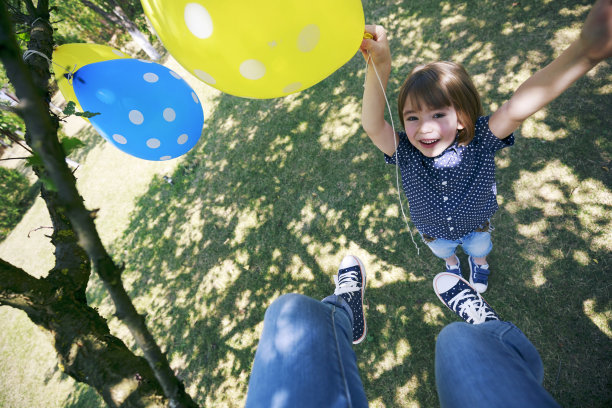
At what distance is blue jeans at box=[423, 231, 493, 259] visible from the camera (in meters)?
2.40

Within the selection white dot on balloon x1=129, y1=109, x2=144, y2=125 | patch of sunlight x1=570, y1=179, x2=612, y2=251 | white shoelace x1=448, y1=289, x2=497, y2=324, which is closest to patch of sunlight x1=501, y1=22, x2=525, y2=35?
patch of sunlight x1=570, y1=179, x2=612, y2=251

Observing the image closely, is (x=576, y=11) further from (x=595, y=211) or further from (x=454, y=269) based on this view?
(x=454, y=269)

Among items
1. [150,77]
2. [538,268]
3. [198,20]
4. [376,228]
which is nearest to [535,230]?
[538,268]

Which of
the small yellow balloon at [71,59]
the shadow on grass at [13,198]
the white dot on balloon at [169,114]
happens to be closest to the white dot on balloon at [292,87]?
the white dot on balloon at [169,114]

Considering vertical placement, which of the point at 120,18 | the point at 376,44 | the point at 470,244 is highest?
the point at 120,18

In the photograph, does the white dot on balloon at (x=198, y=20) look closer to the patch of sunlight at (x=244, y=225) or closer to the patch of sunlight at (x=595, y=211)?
the patch of sunlight at (x=244, y=225)

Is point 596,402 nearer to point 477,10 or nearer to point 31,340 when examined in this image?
point 477,10

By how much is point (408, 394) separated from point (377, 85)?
270 cm

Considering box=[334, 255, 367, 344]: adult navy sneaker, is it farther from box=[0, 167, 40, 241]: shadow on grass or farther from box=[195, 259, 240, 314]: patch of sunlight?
box=[0, 167, 40, 241]: shadow on grass

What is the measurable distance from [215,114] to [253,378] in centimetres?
575

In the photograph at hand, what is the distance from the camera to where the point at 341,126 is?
445cm

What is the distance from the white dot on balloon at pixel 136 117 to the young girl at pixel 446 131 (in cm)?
186

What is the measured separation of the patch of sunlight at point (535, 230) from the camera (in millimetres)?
2834

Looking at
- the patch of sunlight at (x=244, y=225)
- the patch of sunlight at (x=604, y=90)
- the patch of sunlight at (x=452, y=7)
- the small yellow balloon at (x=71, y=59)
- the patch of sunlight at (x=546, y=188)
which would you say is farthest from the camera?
the patch of sunlight at (x=452, y=7)
